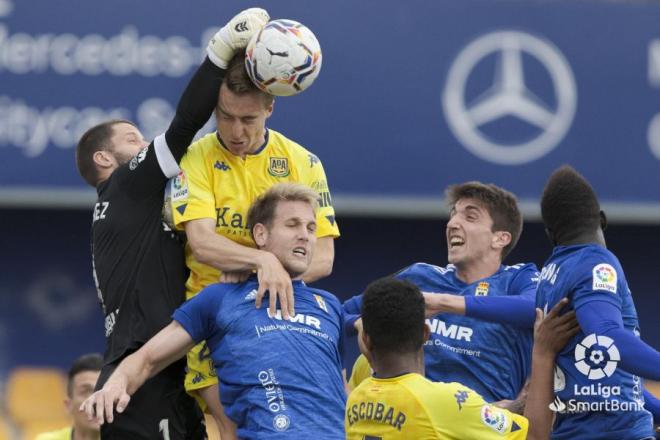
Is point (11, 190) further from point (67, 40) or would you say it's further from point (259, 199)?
point (259, 199)

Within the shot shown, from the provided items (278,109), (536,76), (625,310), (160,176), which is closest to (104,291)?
(160,176)

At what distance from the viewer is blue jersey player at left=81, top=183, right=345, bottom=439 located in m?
6.56

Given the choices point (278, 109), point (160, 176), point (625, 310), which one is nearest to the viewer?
point (625, 310)

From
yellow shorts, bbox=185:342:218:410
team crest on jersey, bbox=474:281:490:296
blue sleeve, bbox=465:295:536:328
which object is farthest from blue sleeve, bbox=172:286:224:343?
team crest on jersey, bbox=474:281:490:296

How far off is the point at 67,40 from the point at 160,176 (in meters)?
5.44

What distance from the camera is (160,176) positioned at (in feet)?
24.1

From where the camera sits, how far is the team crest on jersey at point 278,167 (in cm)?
739

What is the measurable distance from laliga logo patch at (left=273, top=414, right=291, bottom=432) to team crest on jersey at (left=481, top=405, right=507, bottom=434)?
3.14 feet

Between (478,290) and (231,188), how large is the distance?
138cm

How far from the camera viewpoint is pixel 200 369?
23.8ft

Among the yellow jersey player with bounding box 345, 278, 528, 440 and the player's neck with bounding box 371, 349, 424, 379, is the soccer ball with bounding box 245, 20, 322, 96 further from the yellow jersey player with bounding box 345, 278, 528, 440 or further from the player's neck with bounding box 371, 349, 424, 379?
the player's neck with bounding box 371, 349, 424, 379

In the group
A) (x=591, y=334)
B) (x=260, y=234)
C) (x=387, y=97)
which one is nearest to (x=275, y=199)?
(x=260, y=234)

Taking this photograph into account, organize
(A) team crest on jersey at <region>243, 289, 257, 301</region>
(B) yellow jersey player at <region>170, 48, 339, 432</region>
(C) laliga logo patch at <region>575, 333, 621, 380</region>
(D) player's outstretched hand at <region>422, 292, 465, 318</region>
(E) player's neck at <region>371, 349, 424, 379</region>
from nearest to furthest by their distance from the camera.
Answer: (E) player's neck at <region>371, 349, 424, 379</region>
(C) laliga logo patch at <region>575, 333, 621, 380</region>
(A) team crest on jersey at <region>243, 289, 257, 301</region>
(B) yellow jersey player at <region>170, 48, 339, 432</region>
(D) player's outstretched hand at <region>422, 292, 465, 318</region>

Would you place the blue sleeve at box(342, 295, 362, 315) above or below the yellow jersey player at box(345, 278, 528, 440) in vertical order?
above
